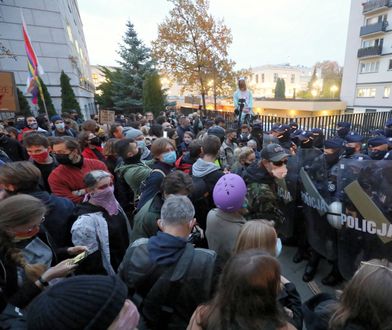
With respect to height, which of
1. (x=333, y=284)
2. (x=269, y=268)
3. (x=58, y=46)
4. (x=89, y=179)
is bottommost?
(x=333, y=284)

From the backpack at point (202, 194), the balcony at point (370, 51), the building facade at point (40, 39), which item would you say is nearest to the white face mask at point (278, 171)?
the backpack at point (202, 194)

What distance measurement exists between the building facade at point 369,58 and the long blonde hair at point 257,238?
109ft

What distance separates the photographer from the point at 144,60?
71.3 ft

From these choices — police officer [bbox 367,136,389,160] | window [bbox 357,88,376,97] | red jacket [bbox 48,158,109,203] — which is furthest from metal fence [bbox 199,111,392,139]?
window [bbox 357,88,376,97]

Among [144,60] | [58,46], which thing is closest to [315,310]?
[58,46]

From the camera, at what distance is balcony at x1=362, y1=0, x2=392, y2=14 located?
27502mm

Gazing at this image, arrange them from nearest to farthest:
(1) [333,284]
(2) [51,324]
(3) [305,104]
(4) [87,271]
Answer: (2) [51,324], (4) [87,271], (1) [333,284], (3) [305,104]

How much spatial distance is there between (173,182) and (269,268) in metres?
1.37

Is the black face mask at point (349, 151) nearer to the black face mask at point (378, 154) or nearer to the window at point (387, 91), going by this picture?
the black face mask at point (378, 154)

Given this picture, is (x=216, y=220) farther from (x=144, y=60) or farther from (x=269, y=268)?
(x=144, y=60)

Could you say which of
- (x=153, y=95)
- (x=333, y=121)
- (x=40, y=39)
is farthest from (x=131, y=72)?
(x=333, y=121)

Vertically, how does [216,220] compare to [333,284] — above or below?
above

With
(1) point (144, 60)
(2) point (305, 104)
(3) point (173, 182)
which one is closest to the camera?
(3) point (173, 182)

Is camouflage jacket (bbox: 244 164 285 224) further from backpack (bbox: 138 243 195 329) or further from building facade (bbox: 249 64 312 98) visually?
building facade (bbox: 249 64 312 98)
